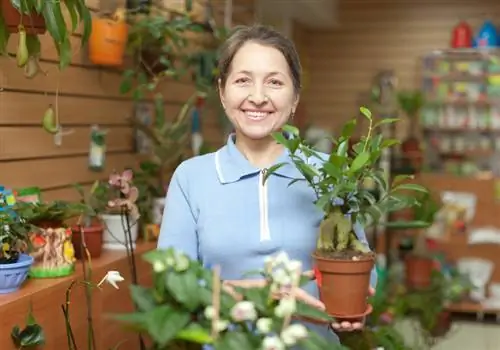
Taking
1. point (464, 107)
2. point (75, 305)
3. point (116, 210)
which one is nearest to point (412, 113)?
point (464, 107)

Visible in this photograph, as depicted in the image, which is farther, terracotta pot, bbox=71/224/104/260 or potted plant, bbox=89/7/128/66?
potted plant, bbox=89/7/128/66

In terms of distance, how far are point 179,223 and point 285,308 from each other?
0.56 metres

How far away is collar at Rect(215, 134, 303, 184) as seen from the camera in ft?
5.59

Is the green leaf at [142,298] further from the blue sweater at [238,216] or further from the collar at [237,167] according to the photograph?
the collar at [237,167]

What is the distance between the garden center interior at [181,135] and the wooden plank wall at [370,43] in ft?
0.05

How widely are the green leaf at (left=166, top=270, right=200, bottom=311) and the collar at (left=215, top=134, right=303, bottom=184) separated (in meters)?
0.52

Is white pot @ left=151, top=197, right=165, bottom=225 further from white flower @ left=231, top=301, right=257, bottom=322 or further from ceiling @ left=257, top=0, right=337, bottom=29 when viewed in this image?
ceiling @ left=257, top=0, right=337, bottom=29

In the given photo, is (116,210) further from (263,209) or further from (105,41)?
(263,209)

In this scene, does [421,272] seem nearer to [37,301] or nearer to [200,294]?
[37,301]

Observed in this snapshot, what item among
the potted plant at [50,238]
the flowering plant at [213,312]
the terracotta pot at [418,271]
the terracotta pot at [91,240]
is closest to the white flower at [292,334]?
the flowering plant at [213,312]

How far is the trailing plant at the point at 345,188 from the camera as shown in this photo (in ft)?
5.11

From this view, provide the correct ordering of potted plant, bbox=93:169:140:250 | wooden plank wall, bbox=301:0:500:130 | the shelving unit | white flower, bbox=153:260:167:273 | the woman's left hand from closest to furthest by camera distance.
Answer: white flower, bbox=153:260:167:273, the woman's left hand, potted plant, bbox=93:169:140:250, the shelving unit, wooden plank wall, bbox=301:0:500:130

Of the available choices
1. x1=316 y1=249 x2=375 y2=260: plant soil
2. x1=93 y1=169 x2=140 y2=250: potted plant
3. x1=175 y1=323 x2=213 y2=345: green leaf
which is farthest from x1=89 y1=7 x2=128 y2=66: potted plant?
x1=175 y1=323 x2=213 y2=345: green leaf

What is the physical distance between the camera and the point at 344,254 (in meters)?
1.60
